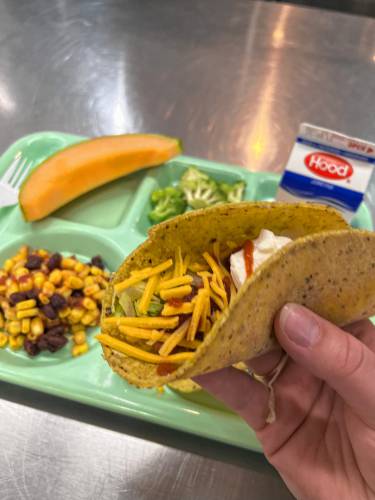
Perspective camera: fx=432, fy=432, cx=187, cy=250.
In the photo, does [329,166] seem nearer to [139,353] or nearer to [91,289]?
[91,289]

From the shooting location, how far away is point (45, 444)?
1412mm

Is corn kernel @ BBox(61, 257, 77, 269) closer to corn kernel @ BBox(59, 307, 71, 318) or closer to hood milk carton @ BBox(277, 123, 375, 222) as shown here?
corn kernel @ BBox(59, 307, 71, 318)

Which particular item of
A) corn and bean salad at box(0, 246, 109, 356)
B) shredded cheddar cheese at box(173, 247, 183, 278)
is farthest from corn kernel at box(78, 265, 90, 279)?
shredded cheddar cheese at box(173, 247, 183, 278)

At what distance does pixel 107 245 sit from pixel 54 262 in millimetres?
221

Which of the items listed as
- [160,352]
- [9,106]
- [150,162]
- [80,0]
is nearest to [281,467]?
[160,352]

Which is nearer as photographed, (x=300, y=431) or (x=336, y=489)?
(x=336, y=489)

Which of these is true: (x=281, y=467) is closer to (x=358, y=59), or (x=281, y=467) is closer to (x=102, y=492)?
(x=102, y=492)

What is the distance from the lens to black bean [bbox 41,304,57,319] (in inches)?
61.6

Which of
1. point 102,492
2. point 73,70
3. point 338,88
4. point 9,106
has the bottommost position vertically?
point 102,492

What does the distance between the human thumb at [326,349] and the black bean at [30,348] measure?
3.20ft

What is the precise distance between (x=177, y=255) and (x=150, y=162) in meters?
1.16

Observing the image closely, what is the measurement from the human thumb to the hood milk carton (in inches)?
37.8

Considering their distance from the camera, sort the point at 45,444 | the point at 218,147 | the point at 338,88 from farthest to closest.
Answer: the point at 338,88 → the point at 218,147 → the point at 45,444

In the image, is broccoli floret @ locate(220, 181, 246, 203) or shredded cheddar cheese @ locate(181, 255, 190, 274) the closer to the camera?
shredded cheddar cheese @ locate(181, 255, 190, 274)
